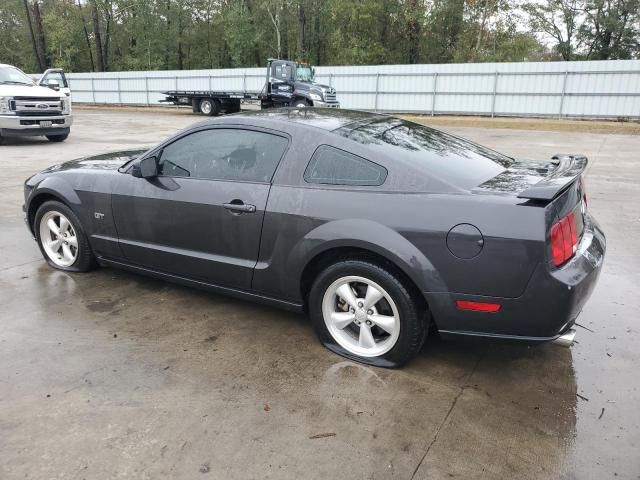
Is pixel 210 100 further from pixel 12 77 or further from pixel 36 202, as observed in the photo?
pixel 36 202

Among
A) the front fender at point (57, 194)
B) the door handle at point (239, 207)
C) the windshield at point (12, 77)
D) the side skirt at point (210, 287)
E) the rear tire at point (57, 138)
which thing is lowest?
the rear tire at point (57, 138)

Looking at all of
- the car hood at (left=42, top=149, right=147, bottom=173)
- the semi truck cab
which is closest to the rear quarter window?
the car hood at (left=42, top=149, right=147, bottom=173)

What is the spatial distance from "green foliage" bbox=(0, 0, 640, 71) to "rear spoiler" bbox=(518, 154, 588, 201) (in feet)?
119

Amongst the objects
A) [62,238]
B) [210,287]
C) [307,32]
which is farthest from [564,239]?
[307,32]

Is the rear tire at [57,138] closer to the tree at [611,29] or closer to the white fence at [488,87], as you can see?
the white fence at [488,87]

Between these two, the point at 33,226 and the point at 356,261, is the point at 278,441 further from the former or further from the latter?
the point at 33,226

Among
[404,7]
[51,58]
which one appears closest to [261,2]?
[404,7]

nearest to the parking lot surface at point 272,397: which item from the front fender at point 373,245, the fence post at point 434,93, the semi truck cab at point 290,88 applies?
the front fender at point 373,245

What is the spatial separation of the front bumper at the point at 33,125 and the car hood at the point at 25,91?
541mm

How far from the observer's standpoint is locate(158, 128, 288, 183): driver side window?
362cm

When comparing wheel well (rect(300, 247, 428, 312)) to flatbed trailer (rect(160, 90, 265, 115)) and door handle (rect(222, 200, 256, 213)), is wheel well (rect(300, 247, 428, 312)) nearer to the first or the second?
door handle (rect(222, 200, 256, 213))

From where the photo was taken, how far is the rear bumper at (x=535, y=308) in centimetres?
277

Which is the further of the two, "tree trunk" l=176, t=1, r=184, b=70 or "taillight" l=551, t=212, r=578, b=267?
"tree trunk" l=176, t=1, r=184, b=70

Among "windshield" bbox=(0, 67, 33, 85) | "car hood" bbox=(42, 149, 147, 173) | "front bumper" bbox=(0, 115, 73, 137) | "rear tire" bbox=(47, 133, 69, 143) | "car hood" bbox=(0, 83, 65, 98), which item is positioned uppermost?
"windshield" bbox=(0, 67, 33, 85)
